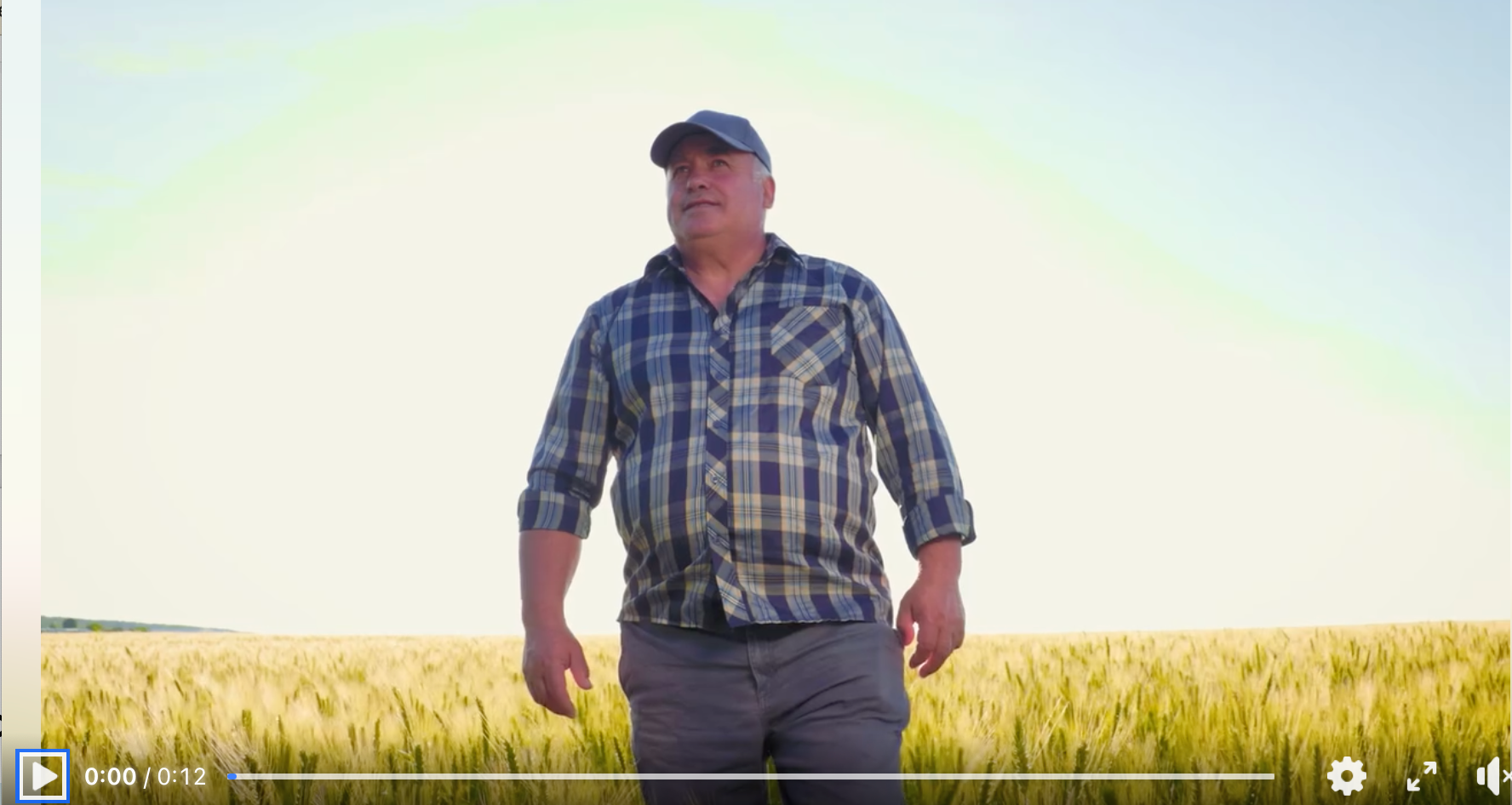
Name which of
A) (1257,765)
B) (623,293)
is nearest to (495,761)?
(623,293)

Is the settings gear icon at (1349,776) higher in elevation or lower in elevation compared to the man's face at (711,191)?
lower

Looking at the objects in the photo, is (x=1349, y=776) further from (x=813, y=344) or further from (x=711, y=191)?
(x=711, y=191)

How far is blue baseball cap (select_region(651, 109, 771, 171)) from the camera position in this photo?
270cm

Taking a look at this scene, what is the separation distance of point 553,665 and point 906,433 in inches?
33.3

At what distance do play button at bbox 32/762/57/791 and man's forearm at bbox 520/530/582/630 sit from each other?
5.55 feet

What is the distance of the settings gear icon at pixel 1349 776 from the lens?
3.19 metres

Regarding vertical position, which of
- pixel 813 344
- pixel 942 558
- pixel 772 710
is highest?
pixel 813 344

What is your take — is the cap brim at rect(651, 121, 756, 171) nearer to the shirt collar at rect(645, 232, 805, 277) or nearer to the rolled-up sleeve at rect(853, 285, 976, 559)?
the shirt collar at rect(645, 232, 805, 277)

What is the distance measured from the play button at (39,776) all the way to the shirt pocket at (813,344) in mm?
2375

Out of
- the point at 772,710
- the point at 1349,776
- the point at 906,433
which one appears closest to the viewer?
the point at 772,710

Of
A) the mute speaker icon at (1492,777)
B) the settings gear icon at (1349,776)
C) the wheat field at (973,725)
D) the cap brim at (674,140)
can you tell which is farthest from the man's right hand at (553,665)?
the mute speaker icon at (1492,777)

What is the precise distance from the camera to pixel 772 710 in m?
2.44

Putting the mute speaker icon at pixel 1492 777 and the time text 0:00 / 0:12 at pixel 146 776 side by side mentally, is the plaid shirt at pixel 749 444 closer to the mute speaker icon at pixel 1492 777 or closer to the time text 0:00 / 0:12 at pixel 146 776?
the time text 0:00 / 0:12 at pixel 146 776

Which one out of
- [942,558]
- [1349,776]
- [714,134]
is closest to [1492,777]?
[1349,776]
